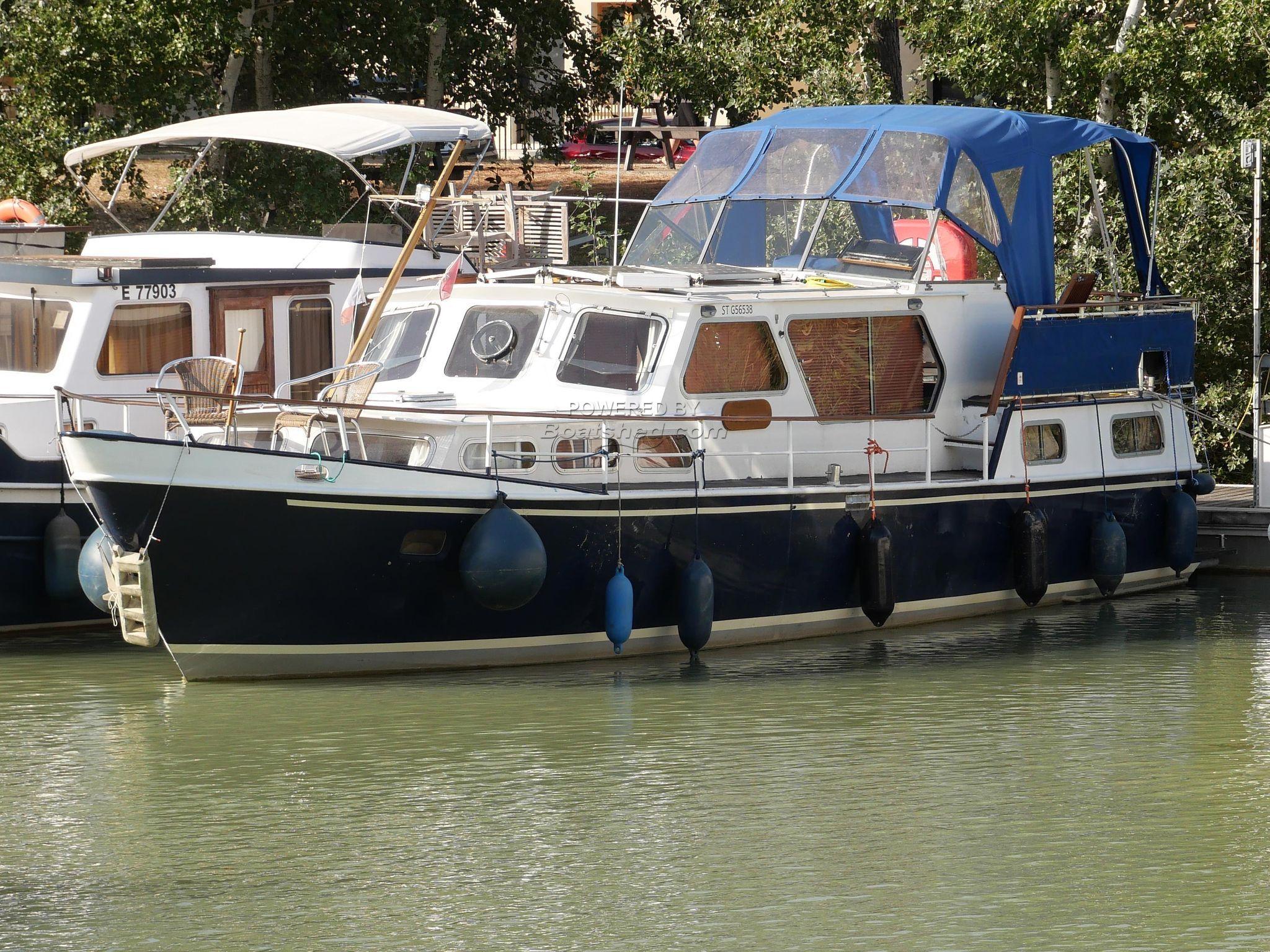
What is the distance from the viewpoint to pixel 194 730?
37.8ft

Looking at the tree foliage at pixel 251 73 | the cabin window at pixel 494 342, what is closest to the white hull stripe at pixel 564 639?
the cabin window at pixel 494 342

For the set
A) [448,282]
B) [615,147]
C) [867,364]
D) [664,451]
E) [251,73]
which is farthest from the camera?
[615,147]

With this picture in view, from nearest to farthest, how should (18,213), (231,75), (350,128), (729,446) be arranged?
(729,446), (350,128), (18,213), (231,75)

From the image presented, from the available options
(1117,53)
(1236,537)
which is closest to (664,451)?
(1236,537)

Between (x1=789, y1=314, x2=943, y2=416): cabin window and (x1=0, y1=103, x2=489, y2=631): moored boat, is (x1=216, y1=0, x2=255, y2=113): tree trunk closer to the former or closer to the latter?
(x1=0, y1=103, x2=489, y2=631): moored boat

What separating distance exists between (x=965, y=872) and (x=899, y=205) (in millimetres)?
7068

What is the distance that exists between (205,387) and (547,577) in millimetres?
2987

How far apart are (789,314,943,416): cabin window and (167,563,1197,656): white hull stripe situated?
1.48m

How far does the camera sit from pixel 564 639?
13.0 m

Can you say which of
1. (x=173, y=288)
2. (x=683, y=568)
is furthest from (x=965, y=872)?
(x=173, y=288)

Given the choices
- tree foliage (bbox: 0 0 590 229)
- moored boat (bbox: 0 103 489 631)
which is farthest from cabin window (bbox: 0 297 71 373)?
tree foliage (bbox: 0 0 590 229)

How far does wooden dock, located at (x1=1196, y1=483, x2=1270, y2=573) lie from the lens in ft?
55.8

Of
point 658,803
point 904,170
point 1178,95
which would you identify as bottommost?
point 658,803

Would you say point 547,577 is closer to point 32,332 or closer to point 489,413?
point 489,413
